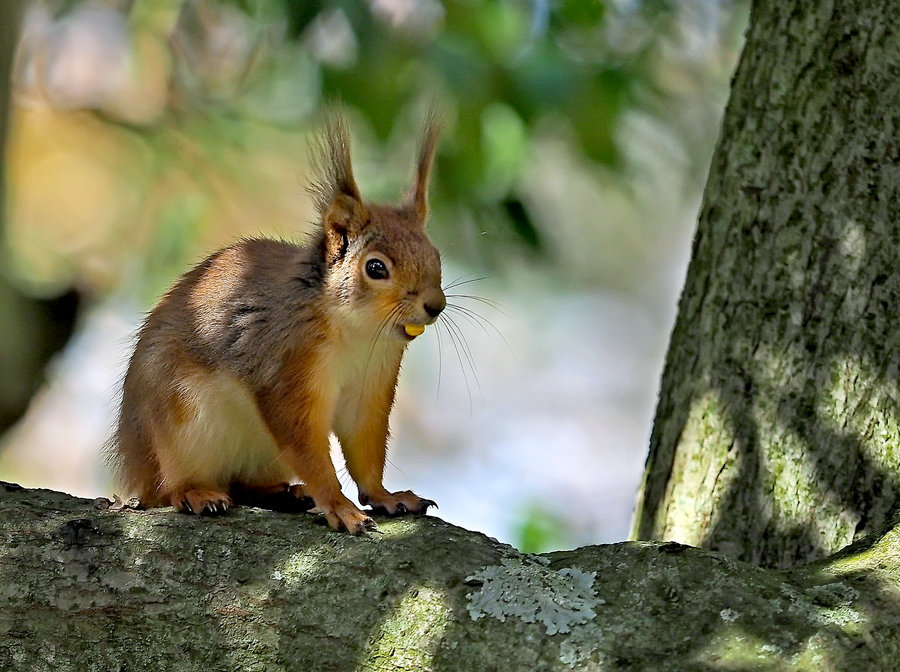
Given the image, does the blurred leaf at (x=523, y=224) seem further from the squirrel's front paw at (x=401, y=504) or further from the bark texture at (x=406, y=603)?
the bark texture at (x=406, y=603)

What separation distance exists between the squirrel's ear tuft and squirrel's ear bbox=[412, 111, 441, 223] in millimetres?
242

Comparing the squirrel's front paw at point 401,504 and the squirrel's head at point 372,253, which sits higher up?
the squirrel's head at point 372,253

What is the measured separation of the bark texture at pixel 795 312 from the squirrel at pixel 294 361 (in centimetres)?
82

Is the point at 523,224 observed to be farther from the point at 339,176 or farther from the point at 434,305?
the point at 434,305

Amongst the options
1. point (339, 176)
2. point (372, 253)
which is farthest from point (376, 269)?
point (339, 176)

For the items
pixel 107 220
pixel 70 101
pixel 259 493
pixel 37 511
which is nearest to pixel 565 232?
pixel 107 220

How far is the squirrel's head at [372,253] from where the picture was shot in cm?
337

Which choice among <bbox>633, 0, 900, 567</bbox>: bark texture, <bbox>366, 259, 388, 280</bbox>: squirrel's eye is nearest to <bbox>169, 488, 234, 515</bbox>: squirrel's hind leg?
<bbox>366, 259, 388, 280</bbox>: squirrel's eye

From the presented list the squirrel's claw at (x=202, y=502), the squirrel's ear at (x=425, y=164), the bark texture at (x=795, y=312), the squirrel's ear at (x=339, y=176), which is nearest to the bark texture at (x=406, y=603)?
the squirrel's claw at (x=202, y=502)

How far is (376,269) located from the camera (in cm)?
343

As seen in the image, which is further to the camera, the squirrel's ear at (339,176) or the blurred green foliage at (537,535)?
the blurred green foliage at (537,535)

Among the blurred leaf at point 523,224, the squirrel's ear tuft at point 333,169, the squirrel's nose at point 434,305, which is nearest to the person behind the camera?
the squirrel's nose at point 434,305

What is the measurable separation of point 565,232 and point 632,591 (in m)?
8.72

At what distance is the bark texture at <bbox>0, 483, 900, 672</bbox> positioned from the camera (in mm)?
2318
